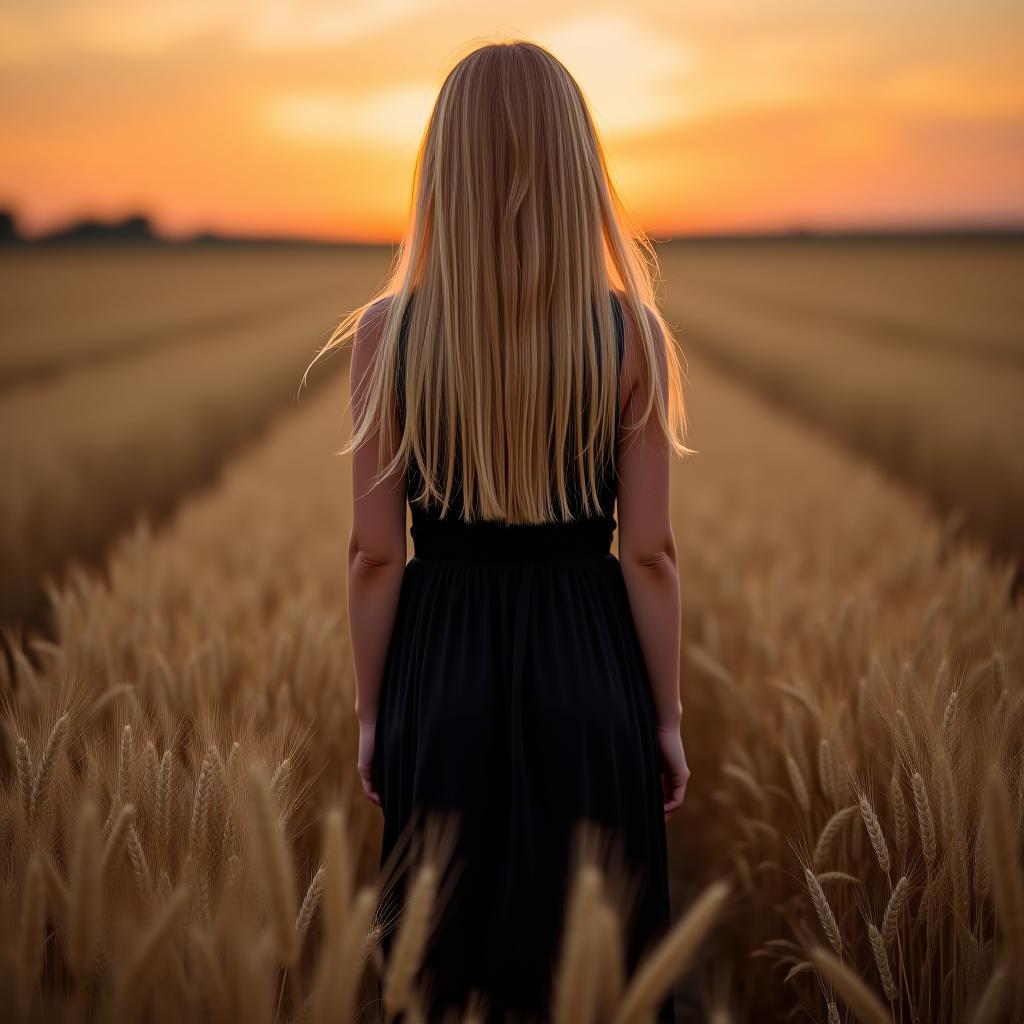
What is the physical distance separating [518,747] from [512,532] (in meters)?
0.37

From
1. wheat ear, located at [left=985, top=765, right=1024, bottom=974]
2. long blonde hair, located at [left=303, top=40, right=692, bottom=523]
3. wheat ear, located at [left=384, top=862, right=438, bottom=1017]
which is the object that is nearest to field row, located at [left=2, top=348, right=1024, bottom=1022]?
wheat ear, located at [left=985, top=765, right=1024, bottom=974]

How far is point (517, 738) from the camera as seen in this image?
57.8 inches

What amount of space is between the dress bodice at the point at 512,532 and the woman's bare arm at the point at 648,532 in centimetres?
5

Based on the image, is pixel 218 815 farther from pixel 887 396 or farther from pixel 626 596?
pixel 887 396

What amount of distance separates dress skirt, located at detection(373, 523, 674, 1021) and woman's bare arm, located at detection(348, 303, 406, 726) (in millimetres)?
47

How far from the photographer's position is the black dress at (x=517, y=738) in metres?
1.46

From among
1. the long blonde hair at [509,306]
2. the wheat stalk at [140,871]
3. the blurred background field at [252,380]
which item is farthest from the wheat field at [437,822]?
the blurred background field at [252,380]

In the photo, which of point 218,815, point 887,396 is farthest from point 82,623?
point 887,396

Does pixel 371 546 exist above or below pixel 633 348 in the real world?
below

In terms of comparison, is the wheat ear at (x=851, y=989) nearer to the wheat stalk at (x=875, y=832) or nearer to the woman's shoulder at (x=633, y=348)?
the wheat stalk at (x=875, y=832)

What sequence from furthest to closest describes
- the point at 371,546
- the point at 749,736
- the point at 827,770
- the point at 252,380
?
the point at 252,380 < the point at 749,736 < the point at 827,770 < the point at 371,546

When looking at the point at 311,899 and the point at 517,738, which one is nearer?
the point at 311,899

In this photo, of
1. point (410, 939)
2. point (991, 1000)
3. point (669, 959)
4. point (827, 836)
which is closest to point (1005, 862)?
point (991, 1000)

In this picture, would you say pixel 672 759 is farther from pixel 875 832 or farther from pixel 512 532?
pixel 512 532
